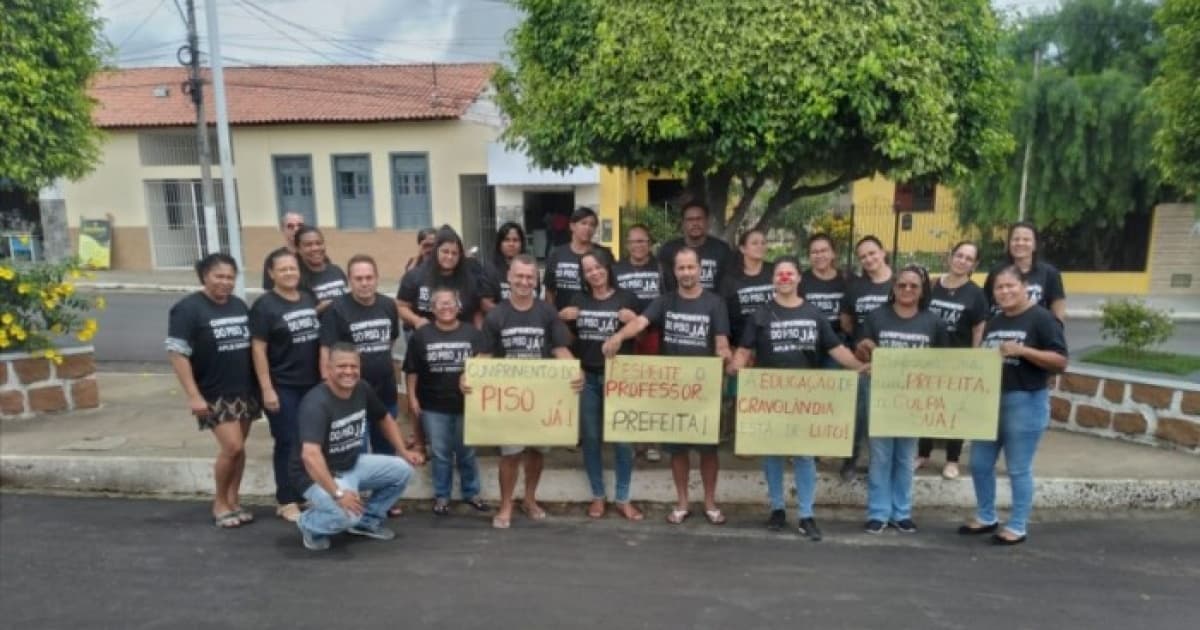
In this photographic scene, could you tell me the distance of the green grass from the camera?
6.19m

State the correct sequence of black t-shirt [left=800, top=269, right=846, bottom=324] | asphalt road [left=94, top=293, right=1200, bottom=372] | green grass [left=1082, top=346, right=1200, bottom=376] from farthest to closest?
asphalt road [left=94, top=293, right=1200, bottom=372] → green grass [left=1082, top=346, right=1200, bottom=376] → black t-shirt [left=800, top=269, right=846, bottom=324]

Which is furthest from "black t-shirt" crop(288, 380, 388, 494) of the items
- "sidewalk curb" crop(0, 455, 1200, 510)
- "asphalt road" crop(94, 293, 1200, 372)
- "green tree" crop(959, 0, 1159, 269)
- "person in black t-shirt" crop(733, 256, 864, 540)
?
"green tree" crop(959, 0, 1159, 269)

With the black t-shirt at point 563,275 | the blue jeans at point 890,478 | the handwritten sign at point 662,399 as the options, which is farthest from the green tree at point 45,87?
the blue jeans at point 890,478

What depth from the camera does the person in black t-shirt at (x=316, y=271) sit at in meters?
5.29

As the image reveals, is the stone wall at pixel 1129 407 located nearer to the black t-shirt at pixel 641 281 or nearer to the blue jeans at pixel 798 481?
the blue jeans at pixel 798 481

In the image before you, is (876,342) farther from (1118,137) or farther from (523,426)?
(1118,137)

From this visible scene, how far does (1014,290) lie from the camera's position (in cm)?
448

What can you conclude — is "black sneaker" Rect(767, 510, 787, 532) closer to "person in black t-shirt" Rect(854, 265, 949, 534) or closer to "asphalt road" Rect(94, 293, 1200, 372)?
"person in black t-shirt" Rect(854, 265, 949, 534)

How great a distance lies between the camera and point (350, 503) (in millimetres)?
4375

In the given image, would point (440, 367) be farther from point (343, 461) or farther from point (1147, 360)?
point (1147, 360)

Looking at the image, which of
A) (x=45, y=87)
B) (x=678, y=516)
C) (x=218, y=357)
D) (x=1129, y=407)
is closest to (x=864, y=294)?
(x=678, y=516)

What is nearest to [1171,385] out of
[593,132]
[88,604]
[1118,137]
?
[593,132]

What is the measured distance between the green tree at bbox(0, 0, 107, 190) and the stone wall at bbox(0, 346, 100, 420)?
2447 millimetres

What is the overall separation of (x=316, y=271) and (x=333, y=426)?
138cm
